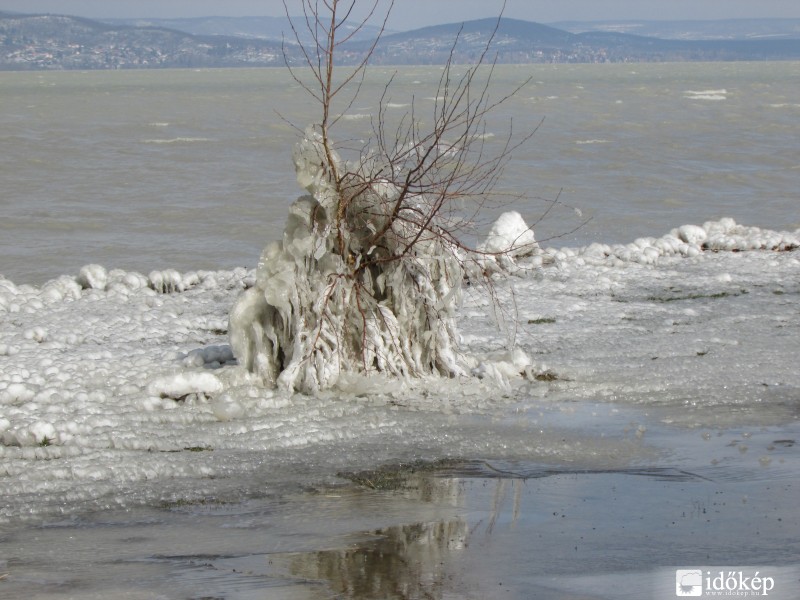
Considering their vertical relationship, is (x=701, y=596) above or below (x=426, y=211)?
below

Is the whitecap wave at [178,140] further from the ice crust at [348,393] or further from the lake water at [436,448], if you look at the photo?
the ice crust at [348,393]

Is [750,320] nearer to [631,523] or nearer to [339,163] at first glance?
[339,163]

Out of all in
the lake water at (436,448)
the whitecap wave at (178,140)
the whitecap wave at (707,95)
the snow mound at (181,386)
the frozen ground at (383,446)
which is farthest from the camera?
the whitecap wave at (707,95)

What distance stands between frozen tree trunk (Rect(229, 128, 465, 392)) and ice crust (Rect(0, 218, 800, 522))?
211 millimetres

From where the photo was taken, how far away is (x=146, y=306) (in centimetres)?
966

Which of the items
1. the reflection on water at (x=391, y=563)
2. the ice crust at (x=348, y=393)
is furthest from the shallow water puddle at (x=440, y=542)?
the ice crust at (x=348, y=393)

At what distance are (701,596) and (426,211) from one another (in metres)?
3.58

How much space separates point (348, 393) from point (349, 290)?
0.64 metres

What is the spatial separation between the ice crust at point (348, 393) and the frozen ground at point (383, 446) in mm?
18

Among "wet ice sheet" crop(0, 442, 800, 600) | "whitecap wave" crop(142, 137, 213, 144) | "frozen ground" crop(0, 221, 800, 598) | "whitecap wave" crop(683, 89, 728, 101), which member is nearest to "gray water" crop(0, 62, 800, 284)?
"whitecap wave" crop(142, 137, 213, 144)

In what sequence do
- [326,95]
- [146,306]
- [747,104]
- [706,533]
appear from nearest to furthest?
[706,533], [326,95], [146,306], [747,104]

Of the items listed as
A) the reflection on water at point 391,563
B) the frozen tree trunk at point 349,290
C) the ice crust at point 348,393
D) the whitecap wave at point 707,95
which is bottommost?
the ice crust at point 348,393

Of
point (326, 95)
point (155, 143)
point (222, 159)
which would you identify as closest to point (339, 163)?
point (326, 95)

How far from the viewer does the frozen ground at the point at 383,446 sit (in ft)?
13.1
